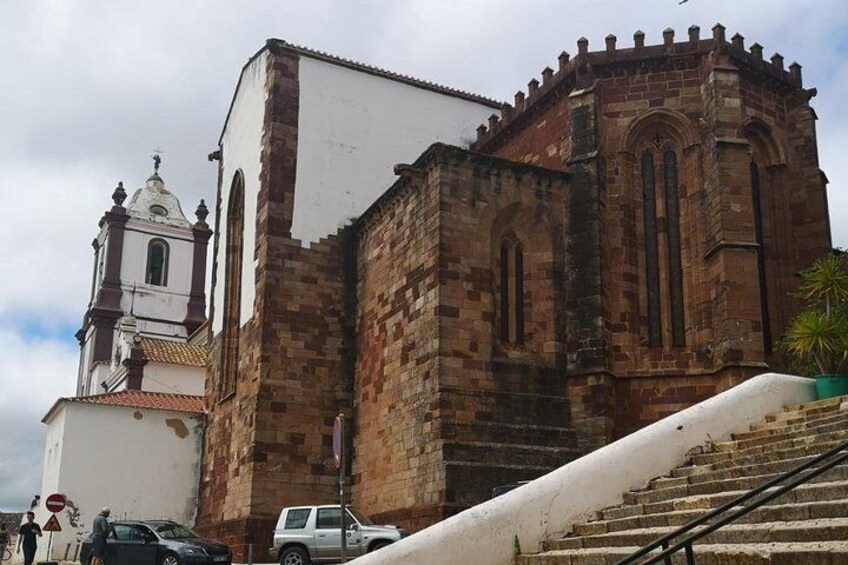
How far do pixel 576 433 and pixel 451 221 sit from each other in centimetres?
503

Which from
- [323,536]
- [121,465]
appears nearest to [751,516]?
[323,536]

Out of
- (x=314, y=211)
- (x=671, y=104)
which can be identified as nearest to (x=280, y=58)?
(x=314, y=211)

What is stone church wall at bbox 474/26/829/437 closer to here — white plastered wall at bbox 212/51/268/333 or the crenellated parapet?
the crenellated parapet

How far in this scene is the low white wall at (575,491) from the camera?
9.36 metres

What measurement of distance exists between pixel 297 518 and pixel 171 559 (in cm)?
306

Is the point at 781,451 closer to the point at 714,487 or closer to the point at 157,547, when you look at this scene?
the point at 714,487

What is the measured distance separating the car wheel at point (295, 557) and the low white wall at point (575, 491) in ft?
25.2

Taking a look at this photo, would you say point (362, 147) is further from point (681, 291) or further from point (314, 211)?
point (681, 291)

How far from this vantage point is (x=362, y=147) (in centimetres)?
2675

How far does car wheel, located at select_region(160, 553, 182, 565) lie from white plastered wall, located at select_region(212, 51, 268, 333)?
321 inches

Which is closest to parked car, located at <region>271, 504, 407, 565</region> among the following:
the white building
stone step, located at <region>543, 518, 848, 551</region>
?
stone step, located at <region>543, 518, 848, 551</region>

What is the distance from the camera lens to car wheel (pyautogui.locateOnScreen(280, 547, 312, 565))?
54.8 ft

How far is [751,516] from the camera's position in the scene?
811cm

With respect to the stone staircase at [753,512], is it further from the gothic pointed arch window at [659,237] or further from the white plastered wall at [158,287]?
the white plastered wall at [158,287]
